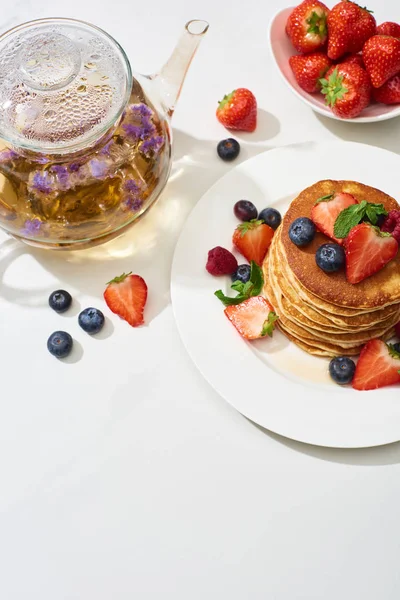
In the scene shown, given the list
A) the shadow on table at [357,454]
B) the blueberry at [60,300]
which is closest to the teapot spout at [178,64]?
→ the blueberry at [60,300]

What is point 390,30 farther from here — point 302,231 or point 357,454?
point 357,454

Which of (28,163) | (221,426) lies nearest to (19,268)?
(28,163)

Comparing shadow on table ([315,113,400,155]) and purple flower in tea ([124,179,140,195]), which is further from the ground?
shadow on table ([315,113,400,155])

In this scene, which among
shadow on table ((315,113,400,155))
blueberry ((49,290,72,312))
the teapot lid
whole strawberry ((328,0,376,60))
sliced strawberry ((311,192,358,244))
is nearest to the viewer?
the teapot lid

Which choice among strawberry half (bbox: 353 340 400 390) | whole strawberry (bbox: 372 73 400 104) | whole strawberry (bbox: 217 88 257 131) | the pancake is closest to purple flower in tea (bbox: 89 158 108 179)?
the pancake

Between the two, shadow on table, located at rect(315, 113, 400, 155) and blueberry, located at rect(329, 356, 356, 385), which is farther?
shadow on table, located at rect(315, 113, 400, 155)

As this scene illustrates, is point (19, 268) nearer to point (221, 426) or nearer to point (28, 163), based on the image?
point (28, 163)

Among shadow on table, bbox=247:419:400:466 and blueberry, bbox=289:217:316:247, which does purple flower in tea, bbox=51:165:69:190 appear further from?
shadow on table, bbox=247:419:400:466
